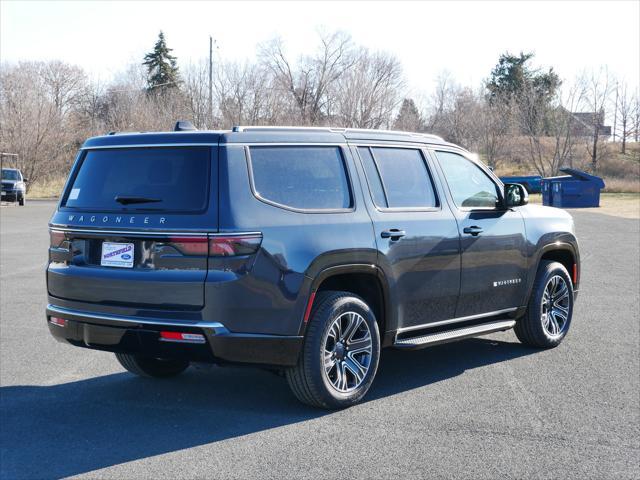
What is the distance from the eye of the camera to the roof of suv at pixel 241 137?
5.45 metres

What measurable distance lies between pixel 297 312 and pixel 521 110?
62.0 meters

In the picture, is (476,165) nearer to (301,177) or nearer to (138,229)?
(301,177)

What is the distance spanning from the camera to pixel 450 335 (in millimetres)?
6691

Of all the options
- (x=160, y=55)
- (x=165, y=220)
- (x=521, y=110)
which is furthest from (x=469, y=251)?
(x=160, y=55)

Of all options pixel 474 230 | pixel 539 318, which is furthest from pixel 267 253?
pixel 539 318

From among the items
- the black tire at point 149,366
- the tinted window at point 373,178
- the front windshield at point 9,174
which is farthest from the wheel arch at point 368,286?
the front windshield at point 9,174

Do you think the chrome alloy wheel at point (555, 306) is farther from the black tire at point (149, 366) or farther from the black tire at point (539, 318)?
the black tire at point (149, 366)

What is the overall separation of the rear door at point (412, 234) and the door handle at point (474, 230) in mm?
131

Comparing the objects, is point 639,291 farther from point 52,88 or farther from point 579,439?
point 52,88

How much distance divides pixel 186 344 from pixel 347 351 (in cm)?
125

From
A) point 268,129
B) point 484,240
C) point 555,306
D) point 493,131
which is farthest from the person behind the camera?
point 493,131

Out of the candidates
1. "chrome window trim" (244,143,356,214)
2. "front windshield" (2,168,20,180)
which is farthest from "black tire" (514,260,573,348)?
"front windshield" (2,168,20,180)

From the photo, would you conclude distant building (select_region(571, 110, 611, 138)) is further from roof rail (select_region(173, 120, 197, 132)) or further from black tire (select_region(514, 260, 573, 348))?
roof rail (select_region(173, 120, 197, 132))

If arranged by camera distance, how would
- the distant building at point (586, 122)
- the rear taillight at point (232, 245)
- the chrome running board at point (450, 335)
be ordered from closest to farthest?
the rear taillight at point (232, 245)
the chrome running board at point (450, 335)
the distant building at point (586, 122)
